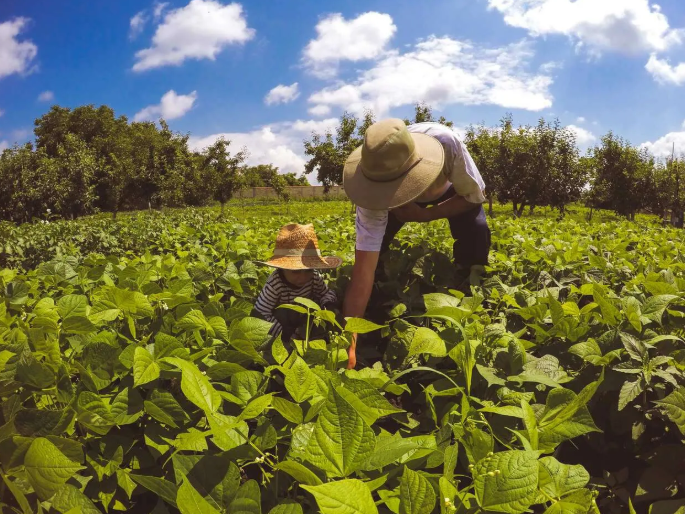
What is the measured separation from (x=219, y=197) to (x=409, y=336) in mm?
43767

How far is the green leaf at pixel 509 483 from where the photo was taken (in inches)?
35.9

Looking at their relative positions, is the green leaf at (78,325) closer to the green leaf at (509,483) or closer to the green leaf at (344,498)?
the green leaf at (344,498)

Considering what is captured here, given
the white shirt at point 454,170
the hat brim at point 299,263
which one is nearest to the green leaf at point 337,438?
the white shirt at point 454,170

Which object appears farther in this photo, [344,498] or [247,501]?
[247,501]

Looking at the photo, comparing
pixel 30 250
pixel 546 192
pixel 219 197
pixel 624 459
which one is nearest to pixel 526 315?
pixel 624 459

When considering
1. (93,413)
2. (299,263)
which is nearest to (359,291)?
(299,263)

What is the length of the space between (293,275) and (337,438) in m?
2.08

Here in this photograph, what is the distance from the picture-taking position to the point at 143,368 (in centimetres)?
126

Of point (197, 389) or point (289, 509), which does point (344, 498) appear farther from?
point (197, 389)

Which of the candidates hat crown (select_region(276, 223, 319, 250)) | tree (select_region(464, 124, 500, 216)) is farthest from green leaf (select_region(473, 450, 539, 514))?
tree (select_region(464, 124, 500, 216))

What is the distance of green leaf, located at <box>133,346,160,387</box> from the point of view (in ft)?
4.02

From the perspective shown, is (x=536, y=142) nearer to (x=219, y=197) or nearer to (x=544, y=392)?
(x=219, y=197)

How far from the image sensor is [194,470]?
101 cm

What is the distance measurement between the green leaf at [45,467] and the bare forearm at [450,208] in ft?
9.66
